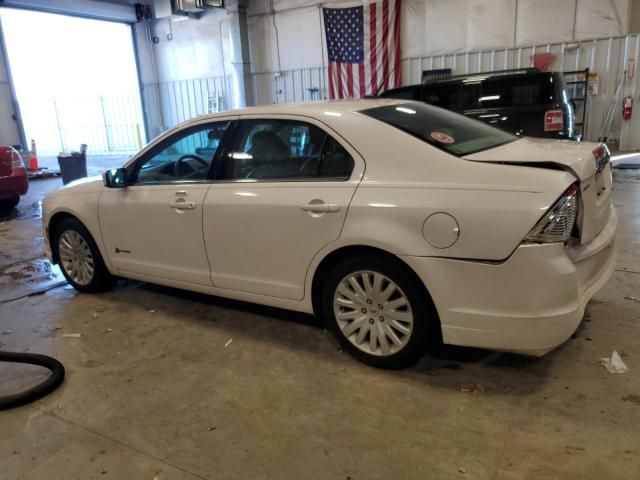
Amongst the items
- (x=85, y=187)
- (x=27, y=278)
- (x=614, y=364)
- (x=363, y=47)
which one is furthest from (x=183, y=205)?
(x=363, y=47)

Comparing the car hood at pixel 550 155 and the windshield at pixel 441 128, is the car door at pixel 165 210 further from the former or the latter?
the car hood at pixel 550 155

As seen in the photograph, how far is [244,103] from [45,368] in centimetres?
1177

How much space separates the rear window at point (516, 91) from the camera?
6684mm

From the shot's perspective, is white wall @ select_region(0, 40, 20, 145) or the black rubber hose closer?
the black rubber hose

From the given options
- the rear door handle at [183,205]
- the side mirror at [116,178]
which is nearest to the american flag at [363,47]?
the side mirror at [116,178]

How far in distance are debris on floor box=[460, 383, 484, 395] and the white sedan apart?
11.3 inches

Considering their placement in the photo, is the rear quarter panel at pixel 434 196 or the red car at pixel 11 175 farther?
the red car at pixel 11 175

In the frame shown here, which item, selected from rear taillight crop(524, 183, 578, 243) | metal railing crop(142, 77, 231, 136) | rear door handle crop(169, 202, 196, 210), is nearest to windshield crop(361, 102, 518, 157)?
rear taillight crop(524, 183, 578, 243)

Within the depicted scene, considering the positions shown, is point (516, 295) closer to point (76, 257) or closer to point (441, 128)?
point (441, 128)

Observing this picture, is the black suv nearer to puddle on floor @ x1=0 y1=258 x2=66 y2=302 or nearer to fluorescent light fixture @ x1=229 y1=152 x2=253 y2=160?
fluorescent light fixture @ x1=229 y1=152 x2=253 y2=160

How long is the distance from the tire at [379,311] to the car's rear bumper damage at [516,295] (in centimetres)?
11

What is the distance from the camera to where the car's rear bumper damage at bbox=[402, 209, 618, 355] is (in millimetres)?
2258

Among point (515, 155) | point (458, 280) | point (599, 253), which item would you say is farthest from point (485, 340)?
point (515, 155)

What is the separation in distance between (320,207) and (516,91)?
17.2 feet
